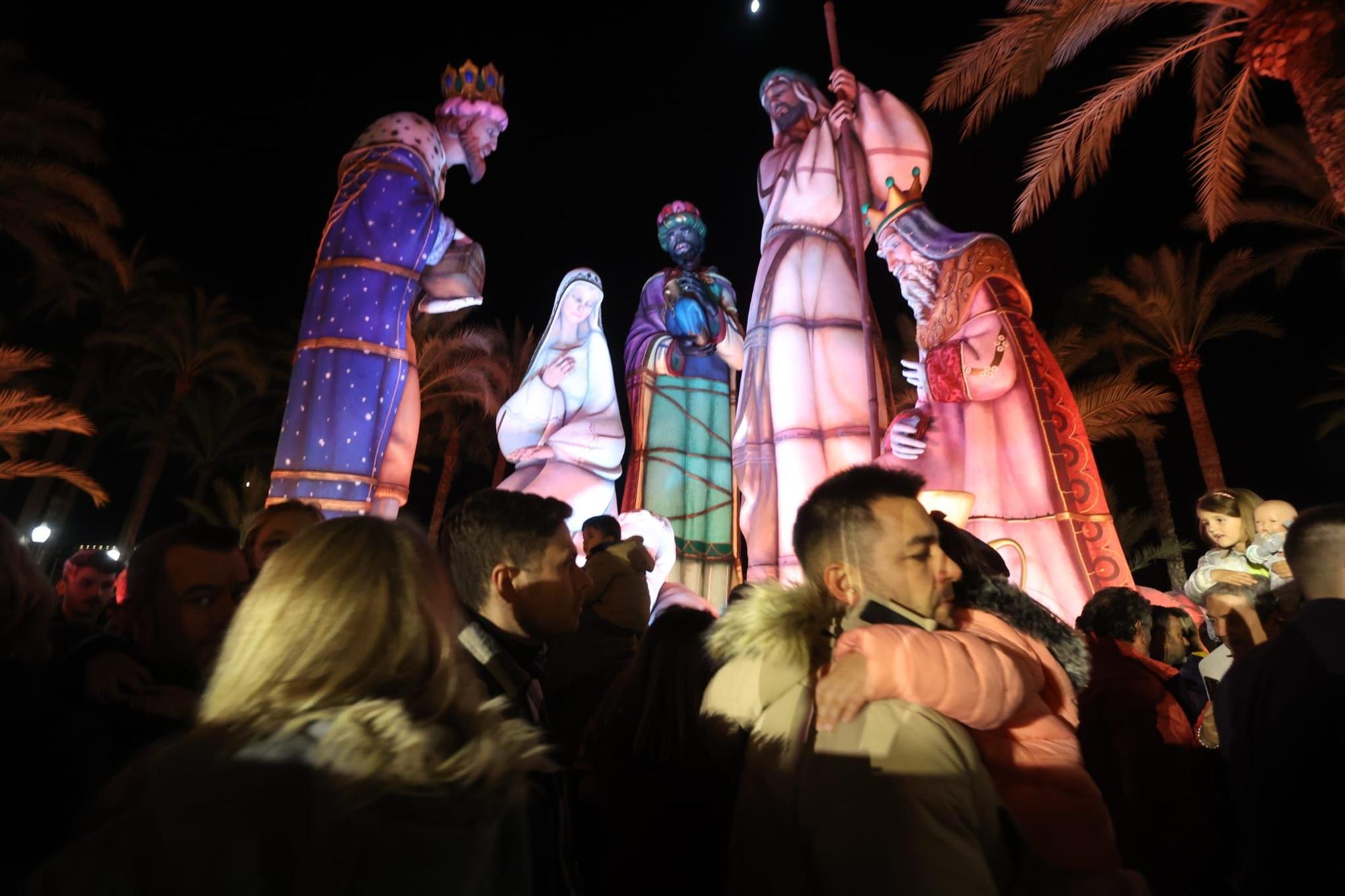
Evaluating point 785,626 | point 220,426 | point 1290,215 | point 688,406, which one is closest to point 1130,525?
point 1290,215

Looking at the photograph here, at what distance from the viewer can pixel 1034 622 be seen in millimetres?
2156

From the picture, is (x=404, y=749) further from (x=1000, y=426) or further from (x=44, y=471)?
(x=44, y=471)

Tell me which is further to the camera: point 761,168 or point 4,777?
point 761,168

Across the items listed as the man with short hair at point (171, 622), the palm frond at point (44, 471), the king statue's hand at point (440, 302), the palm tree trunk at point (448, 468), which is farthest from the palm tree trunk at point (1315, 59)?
the palm tree trunk at point (448, 468)

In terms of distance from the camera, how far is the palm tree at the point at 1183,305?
15.2 m

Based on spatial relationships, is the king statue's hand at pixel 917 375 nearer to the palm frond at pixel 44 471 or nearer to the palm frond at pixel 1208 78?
the palm frond at pixel 1208 78

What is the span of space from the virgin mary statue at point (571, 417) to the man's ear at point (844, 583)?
7.11 metres

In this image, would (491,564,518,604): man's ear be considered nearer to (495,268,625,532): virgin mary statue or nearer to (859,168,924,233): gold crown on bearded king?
(495,268,625,532): virgin mary statue

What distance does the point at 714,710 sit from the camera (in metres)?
2.11

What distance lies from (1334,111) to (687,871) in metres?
6.42

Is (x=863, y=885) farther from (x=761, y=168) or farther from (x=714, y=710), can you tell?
(x=761, y=168)

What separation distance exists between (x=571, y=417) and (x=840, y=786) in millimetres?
8448

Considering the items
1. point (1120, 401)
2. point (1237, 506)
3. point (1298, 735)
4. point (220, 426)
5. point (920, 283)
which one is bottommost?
point (1298, 735)

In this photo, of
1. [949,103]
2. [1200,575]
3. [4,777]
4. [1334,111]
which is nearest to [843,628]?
[4,777]
